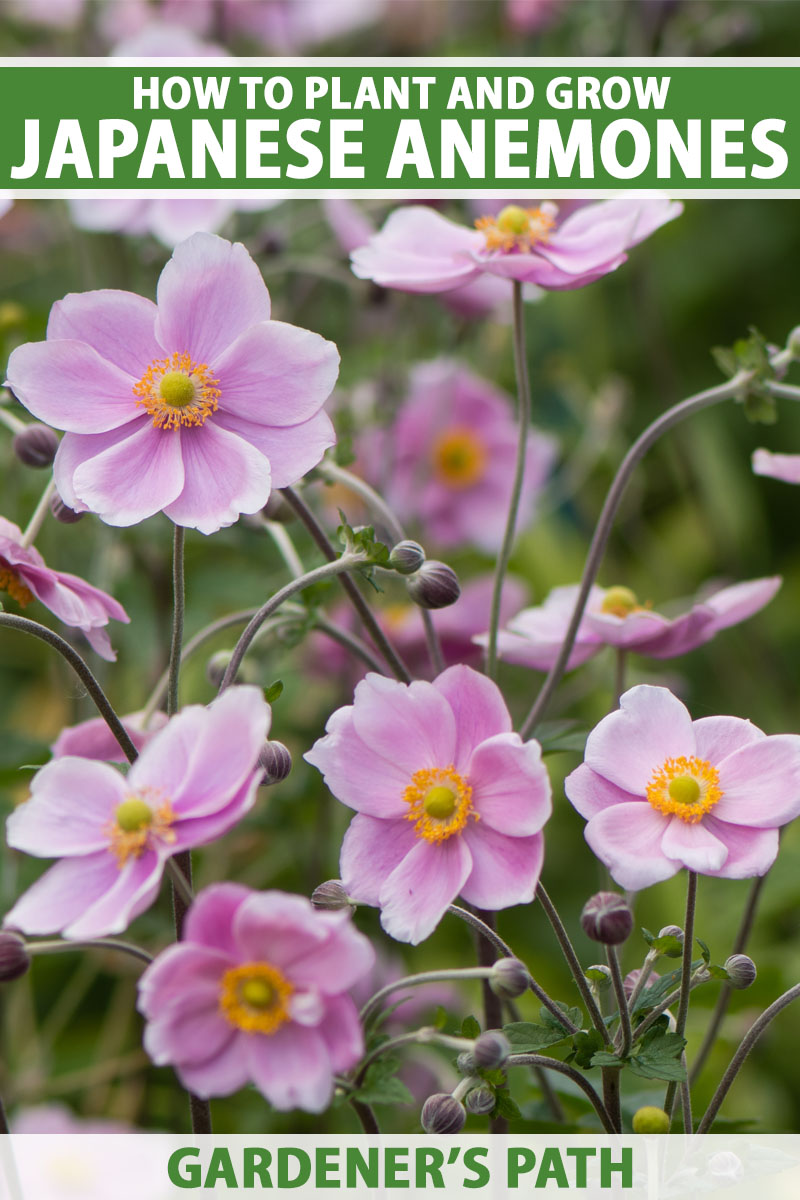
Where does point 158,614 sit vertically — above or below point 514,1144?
above

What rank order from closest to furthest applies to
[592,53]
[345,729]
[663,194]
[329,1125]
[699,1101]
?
[345,729]
[663,194]
[699,1101]
[329,1125]
[592,53]

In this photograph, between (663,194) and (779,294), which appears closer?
(663,194)

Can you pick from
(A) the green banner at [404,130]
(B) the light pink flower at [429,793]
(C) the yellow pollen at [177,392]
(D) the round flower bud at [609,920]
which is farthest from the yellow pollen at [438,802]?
(A) the green banner at [404,130]

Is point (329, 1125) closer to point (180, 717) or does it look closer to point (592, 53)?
point (180, 717)

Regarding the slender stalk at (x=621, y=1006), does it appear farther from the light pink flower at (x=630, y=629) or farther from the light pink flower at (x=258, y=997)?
the light pink flower at (x=630, y=629)

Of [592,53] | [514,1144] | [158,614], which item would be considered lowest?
[514,1144]

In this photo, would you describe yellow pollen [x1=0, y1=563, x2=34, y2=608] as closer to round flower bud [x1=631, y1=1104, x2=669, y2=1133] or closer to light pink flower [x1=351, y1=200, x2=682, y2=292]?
light pink flower [x1=351, y1=200, x2=682, y2=292]

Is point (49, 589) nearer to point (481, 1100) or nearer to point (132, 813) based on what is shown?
point (132, 813)

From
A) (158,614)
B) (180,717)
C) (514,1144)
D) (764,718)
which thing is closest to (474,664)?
(158,614)
